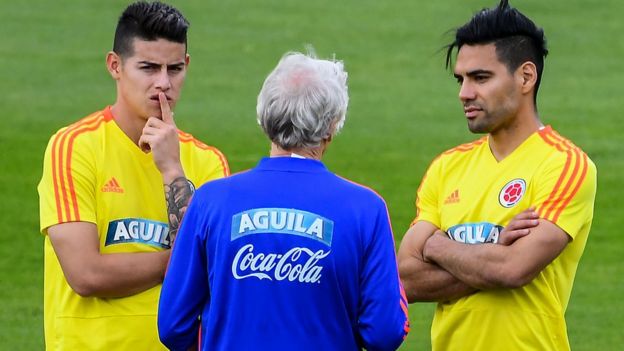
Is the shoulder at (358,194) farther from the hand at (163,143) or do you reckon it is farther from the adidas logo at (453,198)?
the adidas logo at (453,198)

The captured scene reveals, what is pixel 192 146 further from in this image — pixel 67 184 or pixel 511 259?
pixel 511 259

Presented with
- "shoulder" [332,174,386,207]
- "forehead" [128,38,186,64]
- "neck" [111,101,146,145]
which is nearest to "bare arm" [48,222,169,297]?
"neck" [111,101,146,145]

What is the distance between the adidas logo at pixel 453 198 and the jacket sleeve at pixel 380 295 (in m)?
1.25

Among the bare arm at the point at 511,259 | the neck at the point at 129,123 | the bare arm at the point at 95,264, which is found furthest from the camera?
the neck at the point at 129,123

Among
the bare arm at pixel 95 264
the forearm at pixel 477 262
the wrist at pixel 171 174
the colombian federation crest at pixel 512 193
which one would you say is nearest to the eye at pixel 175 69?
the wrist at pixel 171 174

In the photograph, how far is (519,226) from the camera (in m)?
5.91

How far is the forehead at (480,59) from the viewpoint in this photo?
6211 mm

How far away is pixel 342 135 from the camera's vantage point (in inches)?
711

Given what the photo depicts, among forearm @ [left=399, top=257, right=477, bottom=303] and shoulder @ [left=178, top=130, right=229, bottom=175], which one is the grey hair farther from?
forearm @ [left=399, top=257, right=477, bottom=303]

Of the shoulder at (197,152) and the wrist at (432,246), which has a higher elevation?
the shoulder at (197,152)

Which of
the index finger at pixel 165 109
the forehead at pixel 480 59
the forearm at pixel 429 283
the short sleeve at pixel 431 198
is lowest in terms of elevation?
the forearm at pixel 429 283

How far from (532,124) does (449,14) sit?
62.4ft

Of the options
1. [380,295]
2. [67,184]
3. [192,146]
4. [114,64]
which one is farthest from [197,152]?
[380,295]

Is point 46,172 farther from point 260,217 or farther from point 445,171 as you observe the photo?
point 445,171
